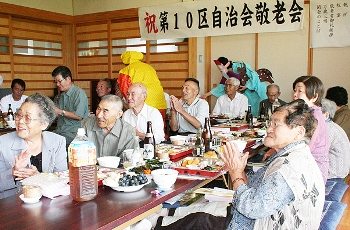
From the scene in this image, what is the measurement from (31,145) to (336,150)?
2.63 metres

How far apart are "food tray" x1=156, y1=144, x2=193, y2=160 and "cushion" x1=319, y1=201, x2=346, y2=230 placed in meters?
0.99

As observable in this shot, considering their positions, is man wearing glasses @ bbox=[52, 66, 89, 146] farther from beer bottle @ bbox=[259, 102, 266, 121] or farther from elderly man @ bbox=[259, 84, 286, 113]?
elderly man @ bbox=[259, 84, 286, 113]

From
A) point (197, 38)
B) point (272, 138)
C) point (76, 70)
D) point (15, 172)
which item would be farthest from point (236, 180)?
point (76, 70)

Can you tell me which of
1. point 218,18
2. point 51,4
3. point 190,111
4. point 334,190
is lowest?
point 334,190

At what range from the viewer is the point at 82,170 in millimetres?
1577

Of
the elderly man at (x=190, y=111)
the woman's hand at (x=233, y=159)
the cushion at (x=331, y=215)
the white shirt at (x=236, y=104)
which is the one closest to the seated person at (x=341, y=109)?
the white shirt at (x=236, y=104)

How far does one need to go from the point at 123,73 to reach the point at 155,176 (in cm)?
302

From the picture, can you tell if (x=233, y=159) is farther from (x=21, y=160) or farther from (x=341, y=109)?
(x=341, y=109)

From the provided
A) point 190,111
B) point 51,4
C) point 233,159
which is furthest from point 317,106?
point 51,4

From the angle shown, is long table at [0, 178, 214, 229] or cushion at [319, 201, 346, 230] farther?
cushion at [319, 201, 346, 230]

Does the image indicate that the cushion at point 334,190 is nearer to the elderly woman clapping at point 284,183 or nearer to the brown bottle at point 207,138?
the brown bottle at point 207,138

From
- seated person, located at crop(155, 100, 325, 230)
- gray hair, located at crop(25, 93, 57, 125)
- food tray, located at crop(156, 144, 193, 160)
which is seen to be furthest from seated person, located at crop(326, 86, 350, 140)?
gray hair, located at crop(25, 93, 57, 125)

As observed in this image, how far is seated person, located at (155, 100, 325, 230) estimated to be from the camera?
1.48 meters

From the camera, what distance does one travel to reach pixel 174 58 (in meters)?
6.80
